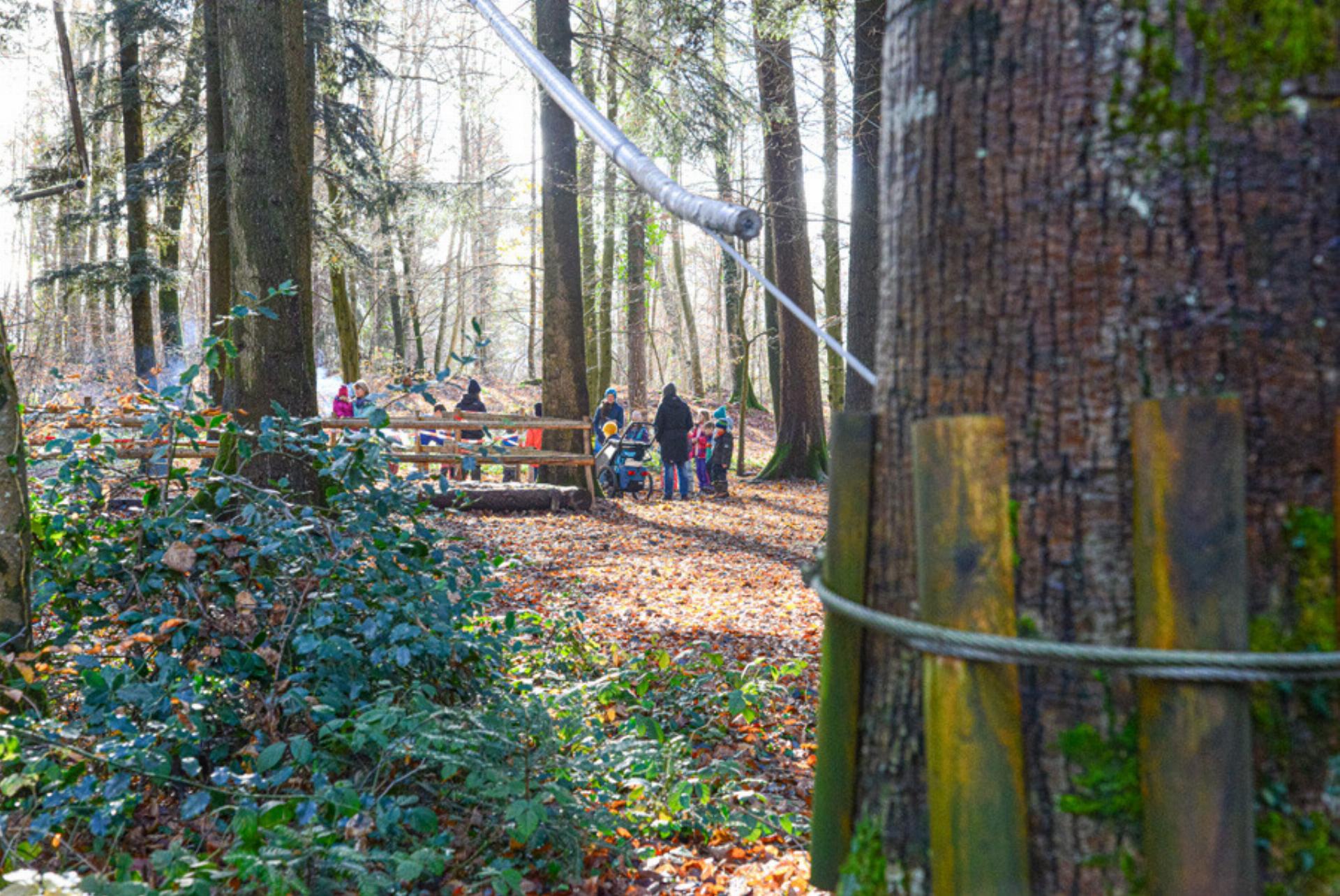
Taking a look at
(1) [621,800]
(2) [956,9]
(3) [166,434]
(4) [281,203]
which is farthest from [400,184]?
(2) [956,9]

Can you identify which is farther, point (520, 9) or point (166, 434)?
point (520, 9)

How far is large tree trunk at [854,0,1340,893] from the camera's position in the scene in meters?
1.30

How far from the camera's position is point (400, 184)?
46.9 feet

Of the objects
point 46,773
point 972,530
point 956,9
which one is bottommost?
point 46,773

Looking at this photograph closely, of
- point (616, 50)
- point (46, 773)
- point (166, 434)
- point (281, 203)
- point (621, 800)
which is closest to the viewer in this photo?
point (46, 773)

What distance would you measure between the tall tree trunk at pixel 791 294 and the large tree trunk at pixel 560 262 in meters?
2.58

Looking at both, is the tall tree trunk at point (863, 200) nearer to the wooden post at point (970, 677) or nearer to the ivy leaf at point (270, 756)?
the ivy leaf at point (270, 756)

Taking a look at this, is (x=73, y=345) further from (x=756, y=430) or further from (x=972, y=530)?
(x=972, y=530)

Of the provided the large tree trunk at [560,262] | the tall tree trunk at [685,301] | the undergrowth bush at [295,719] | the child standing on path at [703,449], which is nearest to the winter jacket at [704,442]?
the child standing on path at [703,449]

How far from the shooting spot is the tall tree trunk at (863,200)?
8219mm

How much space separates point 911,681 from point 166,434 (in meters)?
3.41

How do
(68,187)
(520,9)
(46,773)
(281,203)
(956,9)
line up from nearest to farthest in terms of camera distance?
1. (956,9)
2. (46,773)
3. (281,203)
4. (520,9)
5. (68,187)

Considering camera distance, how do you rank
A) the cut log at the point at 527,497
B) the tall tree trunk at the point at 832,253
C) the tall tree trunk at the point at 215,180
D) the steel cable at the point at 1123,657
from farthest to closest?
the tall tree trunk at the point at 832,253, the cut log at the point at 527,497, the tall tree trunk at the point at 215,180, the steel cable at the point at 1123,657

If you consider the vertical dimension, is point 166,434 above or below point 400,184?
below
